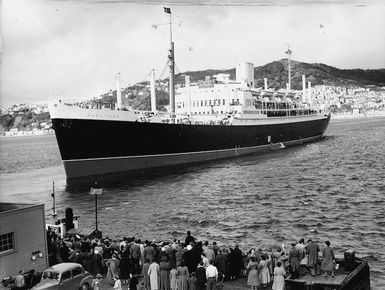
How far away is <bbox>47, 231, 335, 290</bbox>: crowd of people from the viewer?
1284 centimetres

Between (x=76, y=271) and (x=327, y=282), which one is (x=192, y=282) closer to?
(x=76, y=271)

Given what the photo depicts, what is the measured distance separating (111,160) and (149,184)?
8.47m

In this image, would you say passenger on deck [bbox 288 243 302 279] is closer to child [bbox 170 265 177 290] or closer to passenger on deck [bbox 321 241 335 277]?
passenger on deck [bbox 321 241 335 277]

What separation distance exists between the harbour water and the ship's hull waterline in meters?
3.38

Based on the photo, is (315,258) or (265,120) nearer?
(315,258)

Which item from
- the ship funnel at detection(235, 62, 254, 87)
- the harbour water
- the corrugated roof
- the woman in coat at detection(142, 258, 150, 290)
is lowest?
the harbour water

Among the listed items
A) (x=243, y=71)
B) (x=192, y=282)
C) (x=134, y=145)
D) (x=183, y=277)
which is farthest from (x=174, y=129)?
(x=192, y=282)

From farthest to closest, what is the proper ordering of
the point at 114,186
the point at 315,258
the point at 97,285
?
the point at 114,186, the point at 315,258, the point at 97,285

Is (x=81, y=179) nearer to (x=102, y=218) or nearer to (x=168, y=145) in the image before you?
(x=168, y=145)

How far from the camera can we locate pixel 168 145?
57.6m

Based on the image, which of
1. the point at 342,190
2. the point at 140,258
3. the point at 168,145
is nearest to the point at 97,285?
the point at 140,258

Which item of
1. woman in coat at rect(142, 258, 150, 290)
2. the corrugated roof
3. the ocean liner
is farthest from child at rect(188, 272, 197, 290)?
the ocean liner

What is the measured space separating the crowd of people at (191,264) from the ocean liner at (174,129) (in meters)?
35.7

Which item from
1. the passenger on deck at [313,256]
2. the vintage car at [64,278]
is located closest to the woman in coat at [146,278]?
the vintage car at [64,278]
